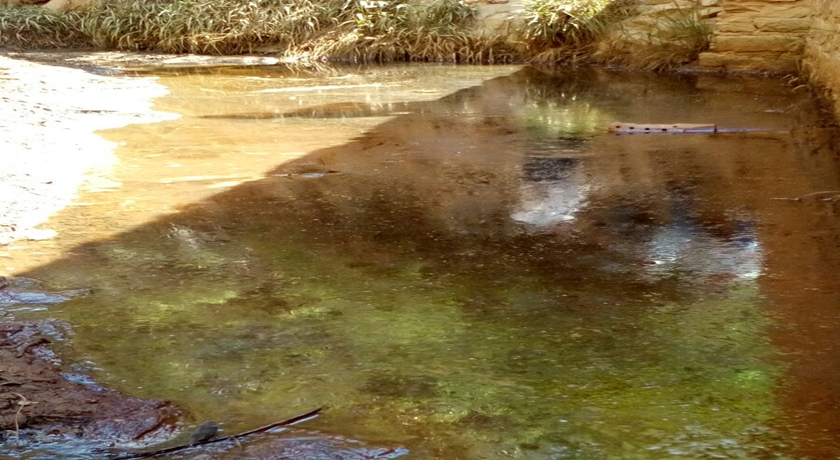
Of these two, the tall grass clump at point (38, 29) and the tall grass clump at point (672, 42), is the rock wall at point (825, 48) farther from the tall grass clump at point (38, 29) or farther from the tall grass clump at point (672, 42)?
the tall grass clump at point (38, 29)

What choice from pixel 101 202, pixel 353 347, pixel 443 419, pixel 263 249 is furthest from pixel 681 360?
pixel 101 202

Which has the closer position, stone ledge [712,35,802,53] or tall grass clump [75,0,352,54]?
stone ledge [712,35,802,53]

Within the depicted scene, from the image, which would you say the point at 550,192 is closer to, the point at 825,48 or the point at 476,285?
the point at 476,285

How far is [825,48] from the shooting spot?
8.02m

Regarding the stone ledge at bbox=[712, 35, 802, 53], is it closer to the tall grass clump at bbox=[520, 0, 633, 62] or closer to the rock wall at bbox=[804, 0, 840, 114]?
the rock wall at bbox=[804, 0, 840, 114]

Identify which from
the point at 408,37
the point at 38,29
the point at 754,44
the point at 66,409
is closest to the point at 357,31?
the point at 408,37

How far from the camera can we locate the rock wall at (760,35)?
986 cm

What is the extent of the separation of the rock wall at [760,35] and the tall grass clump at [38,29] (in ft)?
30.2

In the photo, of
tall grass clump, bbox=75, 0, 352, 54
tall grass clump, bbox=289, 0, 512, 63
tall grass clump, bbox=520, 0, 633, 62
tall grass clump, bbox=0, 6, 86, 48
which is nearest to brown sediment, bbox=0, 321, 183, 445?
tall grass clump, bbox=520, 0, 633, 62

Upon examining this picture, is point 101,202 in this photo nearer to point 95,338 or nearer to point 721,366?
point 95,338

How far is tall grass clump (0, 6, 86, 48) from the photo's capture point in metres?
14.0

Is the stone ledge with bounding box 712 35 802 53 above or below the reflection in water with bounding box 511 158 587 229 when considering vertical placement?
above

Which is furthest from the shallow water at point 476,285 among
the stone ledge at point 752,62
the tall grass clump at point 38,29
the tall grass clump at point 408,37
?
the tall grass clump at point 38,29

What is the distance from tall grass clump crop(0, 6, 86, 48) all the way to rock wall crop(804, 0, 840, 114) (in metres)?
10.3
